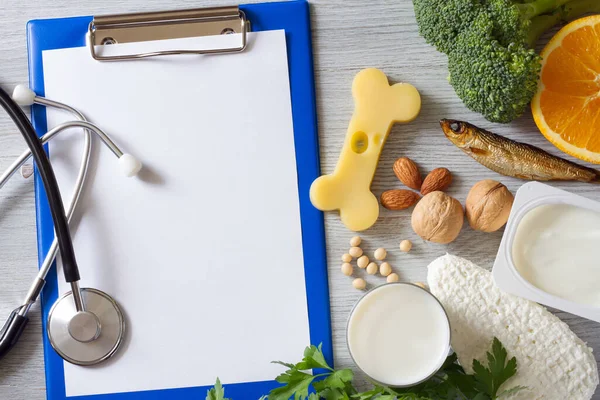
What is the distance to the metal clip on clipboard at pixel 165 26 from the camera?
858 mm

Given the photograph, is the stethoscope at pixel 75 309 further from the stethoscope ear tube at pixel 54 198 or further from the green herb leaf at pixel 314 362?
the green herb leaf at pixel 314 362

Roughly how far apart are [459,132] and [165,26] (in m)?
0.47

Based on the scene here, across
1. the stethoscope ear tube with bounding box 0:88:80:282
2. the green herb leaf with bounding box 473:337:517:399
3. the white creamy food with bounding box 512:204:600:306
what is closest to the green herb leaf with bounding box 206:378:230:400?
the stethoscope ear tube with bounding box 0:88:80:282

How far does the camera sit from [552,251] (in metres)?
0.81

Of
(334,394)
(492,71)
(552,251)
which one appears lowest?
(334,394)

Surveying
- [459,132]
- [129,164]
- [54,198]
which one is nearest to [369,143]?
[459,132]

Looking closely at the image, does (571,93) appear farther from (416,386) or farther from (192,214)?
(192,214)

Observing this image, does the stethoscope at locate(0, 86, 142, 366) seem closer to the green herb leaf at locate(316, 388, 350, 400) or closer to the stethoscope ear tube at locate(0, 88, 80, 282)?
the stethoscope ear tube at locate(0, 88, 80, 282)

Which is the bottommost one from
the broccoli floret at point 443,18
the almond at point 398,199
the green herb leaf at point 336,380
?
the green herb leaf at point 336,380

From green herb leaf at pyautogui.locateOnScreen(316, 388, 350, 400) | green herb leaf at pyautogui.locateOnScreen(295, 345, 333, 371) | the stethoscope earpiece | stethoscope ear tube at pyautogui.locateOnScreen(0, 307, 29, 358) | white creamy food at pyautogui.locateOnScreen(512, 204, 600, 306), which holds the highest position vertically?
the stethoscope earpiece

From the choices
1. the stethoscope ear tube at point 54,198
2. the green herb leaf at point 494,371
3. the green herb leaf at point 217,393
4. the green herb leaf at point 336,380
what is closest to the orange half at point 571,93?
the green herb leaf at point 494,371

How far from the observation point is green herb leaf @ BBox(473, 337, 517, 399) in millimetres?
759

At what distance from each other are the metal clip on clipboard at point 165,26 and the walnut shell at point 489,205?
1.36 ft

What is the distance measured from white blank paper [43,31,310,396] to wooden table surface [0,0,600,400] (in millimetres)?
59
